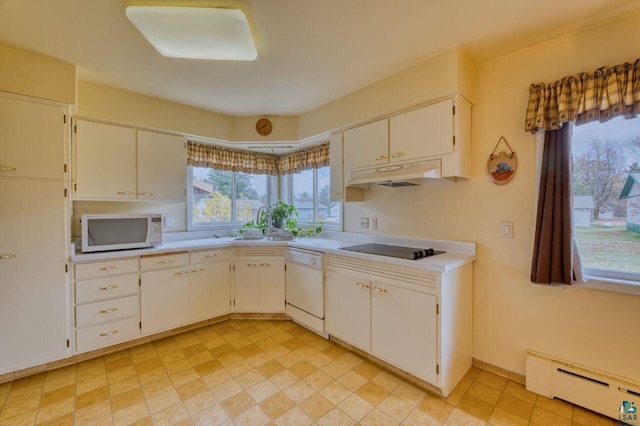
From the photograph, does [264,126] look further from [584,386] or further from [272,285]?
[584,386]

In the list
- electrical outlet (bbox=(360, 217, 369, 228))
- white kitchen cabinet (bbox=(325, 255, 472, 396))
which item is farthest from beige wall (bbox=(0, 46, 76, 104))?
electrical outlet (bbox=(360, 217, 369, 228))

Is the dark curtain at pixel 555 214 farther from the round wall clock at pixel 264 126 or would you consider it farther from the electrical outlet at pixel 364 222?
the round wall clock at pixel 264 126

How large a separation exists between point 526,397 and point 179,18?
125 inches

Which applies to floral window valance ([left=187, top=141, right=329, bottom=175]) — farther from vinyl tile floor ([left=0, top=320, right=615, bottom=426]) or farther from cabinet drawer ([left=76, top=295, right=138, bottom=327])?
vinyl tile floor ([left=0, top=320, right=615, bottom=426])

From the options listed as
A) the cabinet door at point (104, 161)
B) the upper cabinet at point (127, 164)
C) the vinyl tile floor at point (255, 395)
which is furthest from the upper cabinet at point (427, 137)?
the cabinet door at point (104, 161)

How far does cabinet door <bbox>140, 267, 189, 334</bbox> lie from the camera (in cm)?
247

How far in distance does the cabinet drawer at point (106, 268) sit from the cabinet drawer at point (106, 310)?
24cm

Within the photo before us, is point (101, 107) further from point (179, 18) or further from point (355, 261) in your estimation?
point (355, 261)

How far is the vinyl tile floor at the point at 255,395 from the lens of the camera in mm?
1621

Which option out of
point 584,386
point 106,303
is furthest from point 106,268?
point 584,386

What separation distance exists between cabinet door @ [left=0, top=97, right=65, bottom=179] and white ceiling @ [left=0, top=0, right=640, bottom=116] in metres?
0.42

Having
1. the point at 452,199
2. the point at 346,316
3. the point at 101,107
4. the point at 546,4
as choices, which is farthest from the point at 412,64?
the point at 101,107

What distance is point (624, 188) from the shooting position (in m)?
1.62

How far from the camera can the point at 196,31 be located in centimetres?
160
